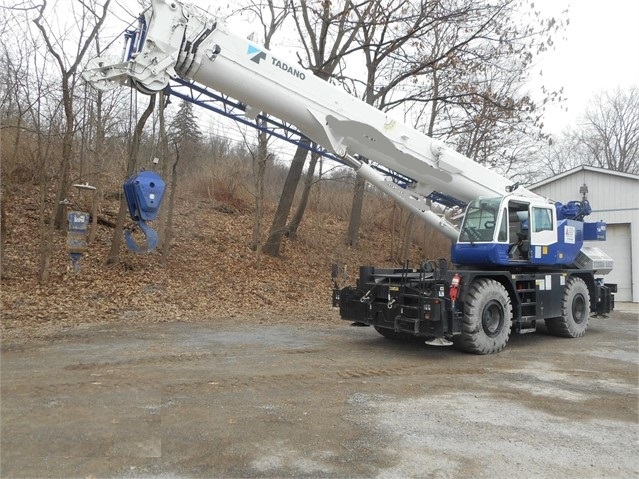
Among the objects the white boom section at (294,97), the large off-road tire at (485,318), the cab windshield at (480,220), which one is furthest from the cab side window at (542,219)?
the large off-road tire at (485,318)

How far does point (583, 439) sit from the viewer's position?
15.9 feet

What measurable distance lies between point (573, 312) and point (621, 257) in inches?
353

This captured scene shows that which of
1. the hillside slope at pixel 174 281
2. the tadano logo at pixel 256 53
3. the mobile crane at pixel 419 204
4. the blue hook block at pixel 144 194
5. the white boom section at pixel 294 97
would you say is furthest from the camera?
the hillside slope at pixel 174 281

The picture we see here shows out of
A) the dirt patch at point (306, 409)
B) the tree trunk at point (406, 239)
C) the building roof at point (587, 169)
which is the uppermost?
the building roof at point (587, 169)

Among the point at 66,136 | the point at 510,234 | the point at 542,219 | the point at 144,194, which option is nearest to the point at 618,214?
the point at 542,219

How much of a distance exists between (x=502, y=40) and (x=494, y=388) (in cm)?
1212

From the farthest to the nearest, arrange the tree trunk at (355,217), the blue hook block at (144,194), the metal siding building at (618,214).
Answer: the tree trunk at (355,217) < the metal siding building at (618,214) < the blue hook block at (144,194)

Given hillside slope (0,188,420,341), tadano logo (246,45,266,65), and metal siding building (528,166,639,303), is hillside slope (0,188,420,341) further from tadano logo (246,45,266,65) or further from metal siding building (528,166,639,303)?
metal siding building (528,166,639,303)

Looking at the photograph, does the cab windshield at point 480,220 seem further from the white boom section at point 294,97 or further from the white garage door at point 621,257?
the white garage door at point 621,257

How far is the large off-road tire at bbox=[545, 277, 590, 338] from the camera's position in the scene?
10.5 m

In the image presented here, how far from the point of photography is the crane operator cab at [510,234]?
368 inches

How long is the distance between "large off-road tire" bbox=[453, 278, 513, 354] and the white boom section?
1.95m

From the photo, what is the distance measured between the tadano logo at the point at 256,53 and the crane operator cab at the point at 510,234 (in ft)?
16.5

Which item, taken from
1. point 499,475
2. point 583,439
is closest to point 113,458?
point 499,475
